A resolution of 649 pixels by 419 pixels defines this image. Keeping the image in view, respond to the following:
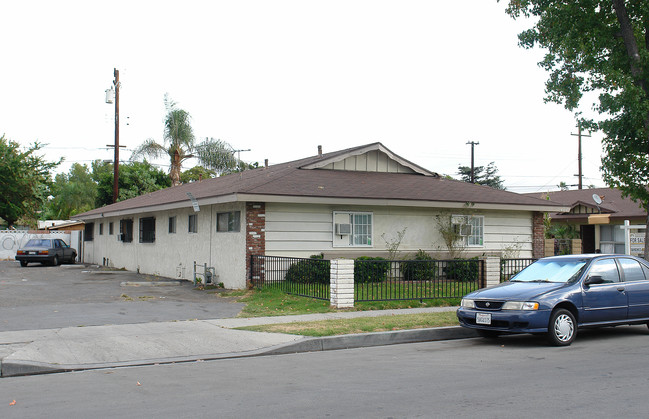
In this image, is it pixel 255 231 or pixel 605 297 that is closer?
pixel 605 297

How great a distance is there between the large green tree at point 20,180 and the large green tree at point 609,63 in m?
33.8

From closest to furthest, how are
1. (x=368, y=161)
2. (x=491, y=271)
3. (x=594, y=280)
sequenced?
(x=594, y=280) < (x=491, y=271) < (x=368, y=161)

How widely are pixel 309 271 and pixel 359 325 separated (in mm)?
4944

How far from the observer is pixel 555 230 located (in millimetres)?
30969

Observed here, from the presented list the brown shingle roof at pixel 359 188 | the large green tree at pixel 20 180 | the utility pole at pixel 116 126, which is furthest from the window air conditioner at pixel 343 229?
the large green tree at pixel 20 180

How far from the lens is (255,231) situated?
17656mm

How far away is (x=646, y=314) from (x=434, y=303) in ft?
16.1

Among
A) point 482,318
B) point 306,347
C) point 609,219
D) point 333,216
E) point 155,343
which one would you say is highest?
point 609,219

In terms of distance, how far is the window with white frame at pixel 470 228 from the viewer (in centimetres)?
2105

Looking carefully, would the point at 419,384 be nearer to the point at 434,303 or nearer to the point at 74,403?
the point at 74,403

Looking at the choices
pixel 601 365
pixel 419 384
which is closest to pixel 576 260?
pixel 601 365

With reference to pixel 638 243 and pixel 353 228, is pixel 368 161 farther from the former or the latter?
pixel 638 243

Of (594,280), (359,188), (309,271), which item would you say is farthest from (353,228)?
(594,280)

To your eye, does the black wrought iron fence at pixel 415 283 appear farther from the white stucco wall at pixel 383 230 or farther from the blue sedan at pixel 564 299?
the blue sedan at pixel 564 299
